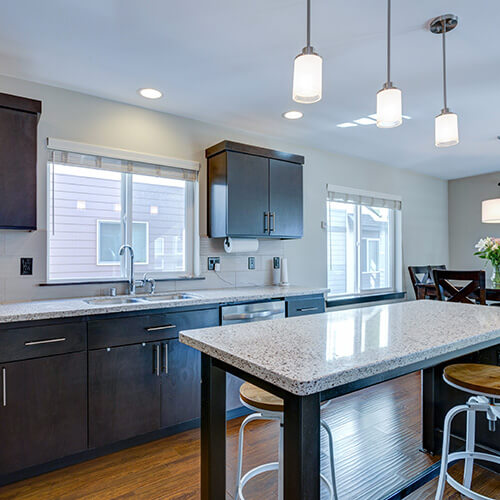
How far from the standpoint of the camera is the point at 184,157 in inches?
130

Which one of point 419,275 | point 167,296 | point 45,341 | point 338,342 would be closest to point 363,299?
point 419,275

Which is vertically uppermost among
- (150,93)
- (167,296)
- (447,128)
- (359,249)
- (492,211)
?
(150,93)

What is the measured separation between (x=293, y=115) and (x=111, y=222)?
72.2 inches

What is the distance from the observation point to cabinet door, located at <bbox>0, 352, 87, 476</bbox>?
1978 millimetres

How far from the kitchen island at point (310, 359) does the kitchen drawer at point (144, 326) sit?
100 centimetres

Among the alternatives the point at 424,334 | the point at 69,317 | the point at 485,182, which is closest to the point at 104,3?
the point at 69,317

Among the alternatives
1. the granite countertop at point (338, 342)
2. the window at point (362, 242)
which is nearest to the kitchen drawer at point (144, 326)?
the granite countertop at point (338, 342)

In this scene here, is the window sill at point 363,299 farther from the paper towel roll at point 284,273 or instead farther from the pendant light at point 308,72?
the pendant light at point 308,72

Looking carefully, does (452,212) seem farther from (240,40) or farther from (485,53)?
(240,40)

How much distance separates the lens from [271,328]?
5.28ft

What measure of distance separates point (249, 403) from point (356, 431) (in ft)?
5.11

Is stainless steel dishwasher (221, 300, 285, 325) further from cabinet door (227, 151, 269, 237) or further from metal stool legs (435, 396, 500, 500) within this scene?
metal stool legs (435, 396, 500, 500)

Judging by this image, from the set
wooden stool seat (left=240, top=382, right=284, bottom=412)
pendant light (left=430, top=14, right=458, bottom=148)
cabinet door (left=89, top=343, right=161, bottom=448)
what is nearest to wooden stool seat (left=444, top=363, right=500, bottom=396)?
wooden stool seat (left=240, top=382, right=284, bottom=412)

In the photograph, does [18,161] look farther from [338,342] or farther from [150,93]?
[338,342]
